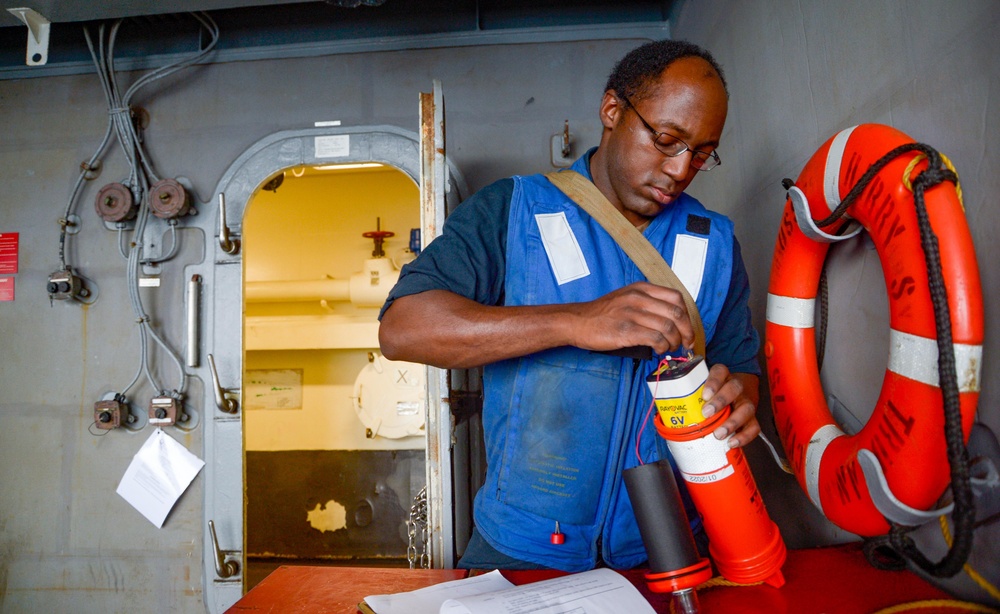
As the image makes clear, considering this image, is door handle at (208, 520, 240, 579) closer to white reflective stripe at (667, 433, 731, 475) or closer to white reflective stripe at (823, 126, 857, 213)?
white reflective stripe at (667, 433, 731, 475)

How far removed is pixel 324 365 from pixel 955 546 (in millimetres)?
3620

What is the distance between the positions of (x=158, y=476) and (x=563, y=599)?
2136mm

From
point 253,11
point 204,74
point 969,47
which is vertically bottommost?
point 969,47

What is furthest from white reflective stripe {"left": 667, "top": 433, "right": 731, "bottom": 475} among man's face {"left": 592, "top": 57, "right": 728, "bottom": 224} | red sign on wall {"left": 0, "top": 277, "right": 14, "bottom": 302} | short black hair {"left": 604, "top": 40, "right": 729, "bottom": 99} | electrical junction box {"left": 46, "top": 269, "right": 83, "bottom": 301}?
red sign on wall {"left": 0, "top": 277, "right": 14, "bottom": 302}

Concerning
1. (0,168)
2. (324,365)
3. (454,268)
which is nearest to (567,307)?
(454,268)

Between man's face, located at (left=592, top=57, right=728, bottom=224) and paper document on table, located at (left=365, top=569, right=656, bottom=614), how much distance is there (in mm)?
737

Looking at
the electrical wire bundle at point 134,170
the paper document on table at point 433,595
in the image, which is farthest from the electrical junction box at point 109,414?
the paper document on table at point 433,595

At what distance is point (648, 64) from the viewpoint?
4.01 feet

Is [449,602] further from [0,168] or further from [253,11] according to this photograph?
[0,168]

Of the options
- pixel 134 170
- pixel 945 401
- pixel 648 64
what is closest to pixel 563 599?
pixel 945 401

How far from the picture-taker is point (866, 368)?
1093 millimetres

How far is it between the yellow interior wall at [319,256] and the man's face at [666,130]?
2.68m

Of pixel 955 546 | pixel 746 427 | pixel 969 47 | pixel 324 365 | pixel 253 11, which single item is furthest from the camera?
pixel 324 365

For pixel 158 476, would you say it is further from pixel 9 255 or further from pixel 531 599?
pixel 531 599
